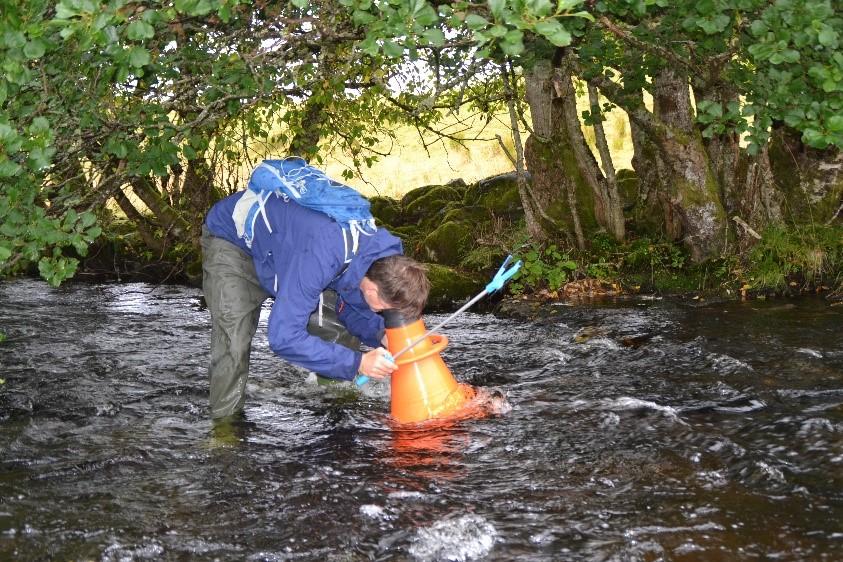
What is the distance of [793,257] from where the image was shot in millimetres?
9477

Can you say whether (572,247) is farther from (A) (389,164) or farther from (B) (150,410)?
(A) (389,164)

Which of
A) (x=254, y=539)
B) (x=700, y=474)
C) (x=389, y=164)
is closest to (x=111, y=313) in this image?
(x=254, y=539)

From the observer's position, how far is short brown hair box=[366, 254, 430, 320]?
466cm

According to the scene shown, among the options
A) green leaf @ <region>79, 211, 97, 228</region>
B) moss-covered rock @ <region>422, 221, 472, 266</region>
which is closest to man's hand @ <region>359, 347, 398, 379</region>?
green leaf @ <region>79, 211, 97, 228</region>

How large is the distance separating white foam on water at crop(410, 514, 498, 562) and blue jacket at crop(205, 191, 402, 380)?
4.00ft

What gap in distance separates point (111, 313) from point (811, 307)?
8.00 metres

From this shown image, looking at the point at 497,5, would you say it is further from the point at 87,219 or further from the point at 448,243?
the point at 448,243

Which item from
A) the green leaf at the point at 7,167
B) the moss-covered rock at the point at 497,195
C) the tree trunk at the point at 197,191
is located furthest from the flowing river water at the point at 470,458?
the moss-covered rock at the point at 497,195

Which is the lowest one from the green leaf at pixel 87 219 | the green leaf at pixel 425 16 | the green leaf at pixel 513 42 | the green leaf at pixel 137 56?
the green leaf at pixel 87 219

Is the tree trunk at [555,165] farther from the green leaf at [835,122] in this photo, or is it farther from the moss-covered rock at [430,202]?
the green leaf at [835,122]

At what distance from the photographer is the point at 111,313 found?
10828mm

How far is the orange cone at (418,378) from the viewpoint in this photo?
5.07 m

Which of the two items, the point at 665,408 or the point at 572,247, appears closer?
the point at 665,408

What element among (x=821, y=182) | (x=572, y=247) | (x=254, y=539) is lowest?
(x=254, y=539)
